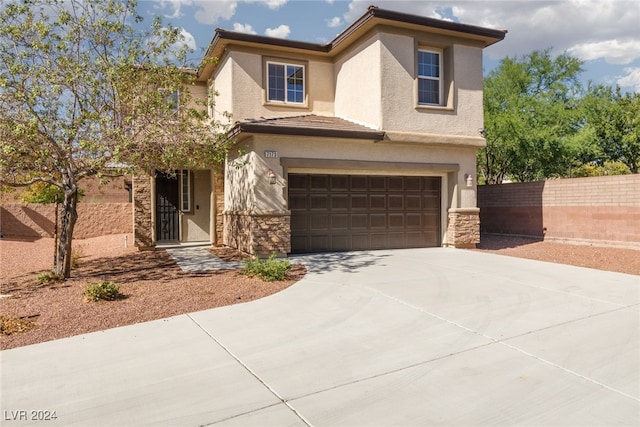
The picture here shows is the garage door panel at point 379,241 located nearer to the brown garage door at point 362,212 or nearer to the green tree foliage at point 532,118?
the brown garage door at point 362,212

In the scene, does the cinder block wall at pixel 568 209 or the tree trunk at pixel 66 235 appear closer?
the tree trunk at pixel 66 235

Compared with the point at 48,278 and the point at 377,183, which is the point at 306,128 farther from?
the point at 48,278

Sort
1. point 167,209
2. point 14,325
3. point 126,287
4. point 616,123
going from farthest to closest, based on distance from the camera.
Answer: point 616,123 → point 167,209 → point 126,287 → point 14,325

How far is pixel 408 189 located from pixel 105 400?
11.6m

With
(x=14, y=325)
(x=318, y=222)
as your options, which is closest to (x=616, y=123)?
(x=318, y=222)

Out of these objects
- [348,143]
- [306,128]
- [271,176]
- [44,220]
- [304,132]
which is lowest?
[44,220]

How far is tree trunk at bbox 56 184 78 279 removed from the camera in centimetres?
908

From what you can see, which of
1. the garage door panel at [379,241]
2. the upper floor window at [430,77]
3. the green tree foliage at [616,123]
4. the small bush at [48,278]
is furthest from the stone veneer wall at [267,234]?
the green tree foliage at [616,123]

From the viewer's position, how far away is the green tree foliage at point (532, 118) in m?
21.2

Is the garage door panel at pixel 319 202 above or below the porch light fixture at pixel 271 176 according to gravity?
below

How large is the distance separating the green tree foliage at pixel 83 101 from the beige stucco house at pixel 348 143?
8.72ft

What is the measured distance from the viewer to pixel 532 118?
22844 mm

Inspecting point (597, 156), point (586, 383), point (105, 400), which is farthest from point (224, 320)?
point (597, 156)

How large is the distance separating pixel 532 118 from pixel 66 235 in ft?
72.7
